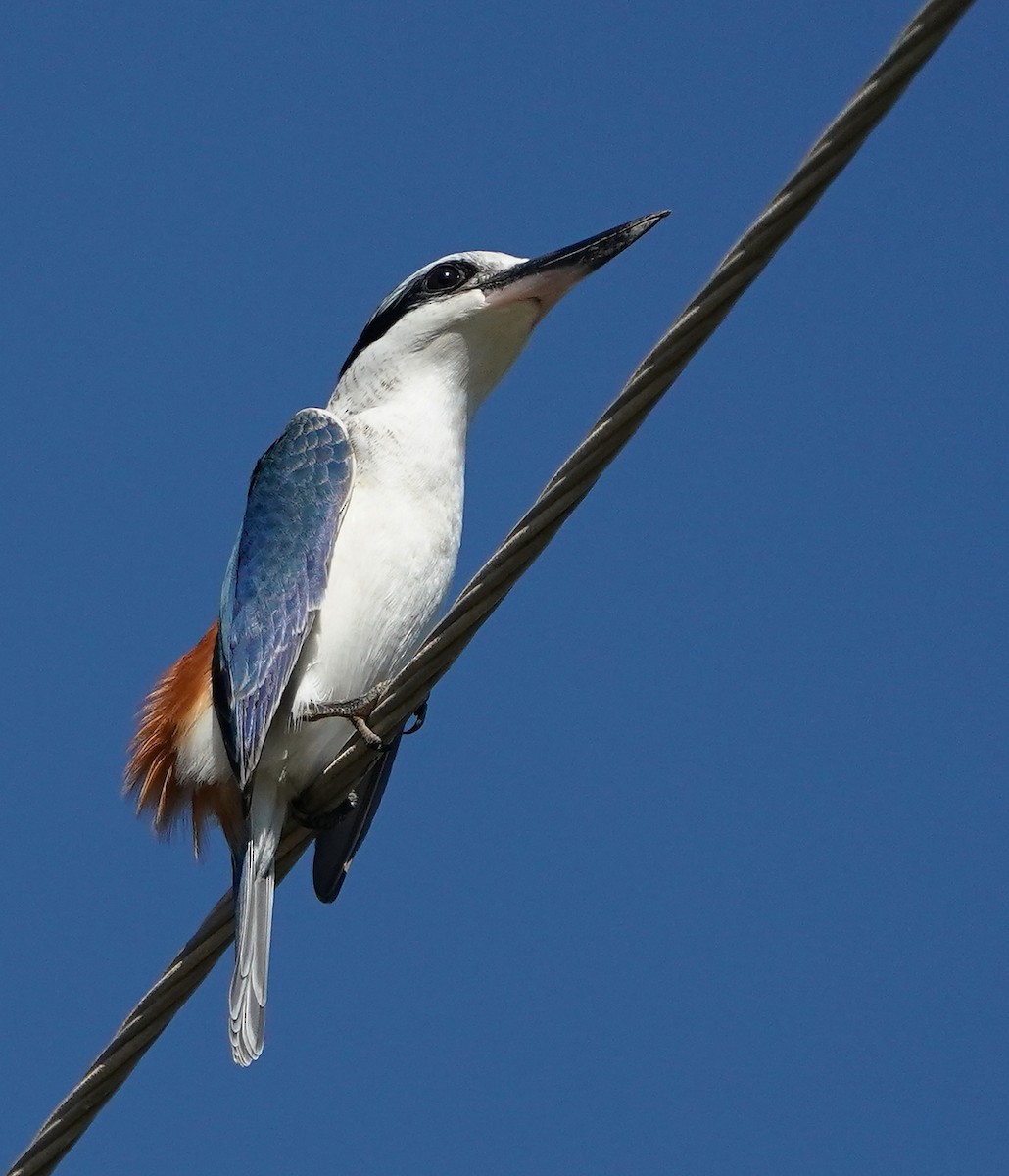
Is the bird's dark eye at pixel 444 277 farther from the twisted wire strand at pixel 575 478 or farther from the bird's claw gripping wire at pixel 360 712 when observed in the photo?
the twisted wire strand at pixel 575 478

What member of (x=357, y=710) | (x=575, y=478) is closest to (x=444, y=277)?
(x=357, y=710)

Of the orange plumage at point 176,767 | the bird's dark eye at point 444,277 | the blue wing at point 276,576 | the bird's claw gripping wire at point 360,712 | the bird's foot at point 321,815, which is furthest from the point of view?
the bird's dark eye at point 444,277

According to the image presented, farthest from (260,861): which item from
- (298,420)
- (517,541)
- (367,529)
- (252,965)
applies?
(517,541)

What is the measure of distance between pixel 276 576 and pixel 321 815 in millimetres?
652

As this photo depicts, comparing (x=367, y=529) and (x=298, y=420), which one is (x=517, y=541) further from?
(x=298, y=420)

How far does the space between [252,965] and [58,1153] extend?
2.72ft

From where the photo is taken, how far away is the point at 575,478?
3.17m

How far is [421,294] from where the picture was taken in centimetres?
535

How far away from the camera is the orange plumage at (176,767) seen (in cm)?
480

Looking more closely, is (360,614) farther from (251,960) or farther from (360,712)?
(251,960)

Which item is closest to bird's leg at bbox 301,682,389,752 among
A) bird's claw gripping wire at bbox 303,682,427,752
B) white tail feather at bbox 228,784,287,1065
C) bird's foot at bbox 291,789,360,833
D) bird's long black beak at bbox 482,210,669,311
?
bird's claw gripping wire at bbox 303,682,427,752

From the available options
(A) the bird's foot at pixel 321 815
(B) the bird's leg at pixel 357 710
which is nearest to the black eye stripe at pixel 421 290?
(B) the bird's leg at pixel 357 710

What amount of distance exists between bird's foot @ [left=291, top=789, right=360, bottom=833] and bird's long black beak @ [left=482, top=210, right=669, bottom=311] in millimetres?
1535

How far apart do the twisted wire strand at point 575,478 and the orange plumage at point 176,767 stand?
2.16 feet
